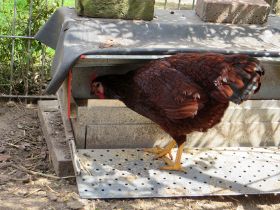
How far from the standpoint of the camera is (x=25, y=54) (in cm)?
564

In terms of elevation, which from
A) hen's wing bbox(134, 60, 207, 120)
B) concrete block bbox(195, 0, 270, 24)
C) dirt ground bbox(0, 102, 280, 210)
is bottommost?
dirt ground bbox(0, 102, 280, 210)

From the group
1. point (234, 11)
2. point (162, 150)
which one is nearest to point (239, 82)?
point (162, 150)

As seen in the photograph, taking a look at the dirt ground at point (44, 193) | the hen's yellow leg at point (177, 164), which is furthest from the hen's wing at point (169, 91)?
the dirt ground at point (44, 193)

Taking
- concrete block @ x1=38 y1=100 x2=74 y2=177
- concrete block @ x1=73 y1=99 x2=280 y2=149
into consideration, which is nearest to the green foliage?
concrete block @ x1=38 y1=100 x2=74 y2=177

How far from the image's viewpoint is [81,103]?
184 inches

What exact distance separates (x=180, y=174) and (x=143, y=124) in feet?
1.94

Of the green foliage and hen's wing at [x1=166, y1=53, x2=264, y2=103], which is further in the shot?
the green foliage

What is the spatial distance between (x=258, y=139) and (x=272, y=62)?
75 centimetres

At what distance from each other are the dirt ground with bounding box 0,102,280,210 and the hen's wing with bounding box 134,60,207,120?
71 cm

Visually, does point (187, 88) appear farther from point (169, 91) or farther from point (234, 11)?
point (234, 11)

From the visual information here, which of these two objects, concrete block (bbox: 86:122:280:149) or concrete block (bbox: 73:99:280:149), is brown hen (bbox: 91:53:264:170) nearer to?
concrete block (bbox: 73:99:280:149)

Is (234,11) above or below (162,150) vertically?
above

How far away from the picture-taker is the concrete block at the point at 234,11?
16.4 feet

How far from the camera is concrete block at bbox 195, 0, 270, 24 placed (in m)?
4.98
